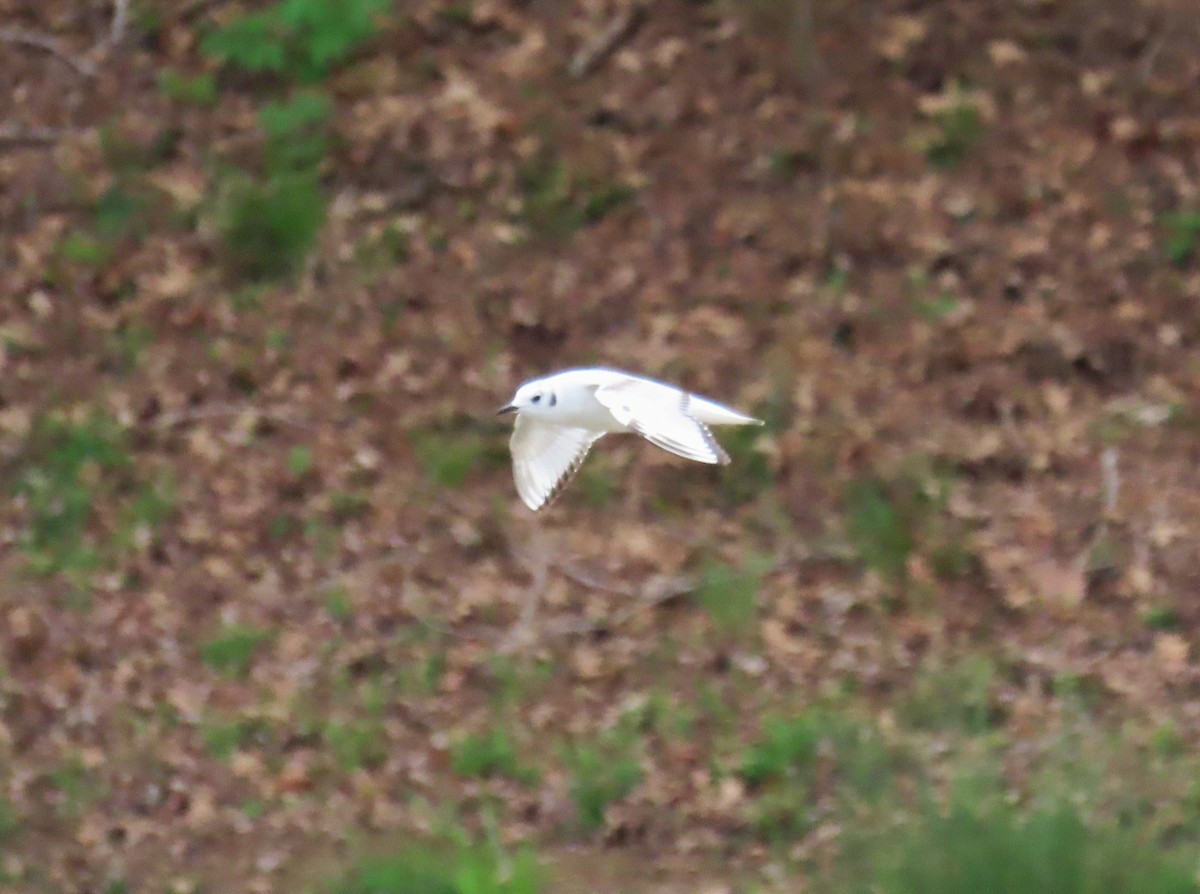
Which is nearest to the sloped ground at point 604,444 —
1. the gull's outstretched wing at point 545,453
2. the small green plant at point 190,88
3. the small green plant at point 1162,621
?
the small green plant at point 1162,621

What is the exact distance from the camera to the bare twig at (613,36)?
1074cm

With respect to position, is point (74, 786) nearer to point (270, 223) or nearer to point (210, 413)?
point (210, 413)

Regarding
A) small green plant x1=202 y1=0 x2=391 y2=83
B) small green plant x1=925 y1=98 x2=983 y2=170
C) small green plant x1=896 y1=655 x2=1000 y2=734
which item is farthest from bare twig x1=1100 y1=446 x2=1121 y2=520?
small green plant x1=202 y1=0 x2=391 y2=83

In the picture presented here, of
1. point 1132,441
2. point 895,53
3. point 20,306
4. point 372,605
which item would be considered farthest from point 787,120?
point 20,306

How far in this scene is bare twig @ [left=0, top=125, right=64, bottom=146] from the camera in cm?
1114

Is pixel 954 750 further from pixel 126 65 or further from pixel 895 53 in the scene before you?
pixel 126 65

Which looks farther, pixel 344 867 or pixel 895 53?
pixel 895 53

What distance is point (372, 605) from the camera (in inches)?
349

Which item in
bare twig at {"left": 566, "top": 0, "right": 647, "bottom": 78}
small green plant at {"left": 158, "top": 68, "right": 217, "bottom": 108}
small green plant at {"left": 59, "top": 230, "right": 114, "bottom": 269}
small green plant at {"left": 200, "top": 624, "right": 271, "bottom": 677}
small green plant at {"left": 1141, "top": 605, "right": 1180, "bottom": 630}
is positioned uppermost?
bare twig at {"left": 566, "top": 0, "right": 647, "bottom": 78}

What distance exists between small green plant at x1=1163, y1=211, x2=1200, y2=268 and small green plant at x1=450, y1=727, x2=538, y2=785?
389cm

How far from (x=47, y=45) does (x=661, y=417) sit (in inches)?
299

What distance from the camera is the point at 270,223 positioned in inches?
415

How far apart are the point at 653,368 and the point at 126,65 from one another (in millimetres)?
3871

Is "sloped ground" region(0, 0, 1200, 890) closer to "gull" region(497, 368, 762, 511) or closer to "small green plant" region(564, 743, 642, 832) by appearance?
"small green plant" region(564, 743, 642, 832)
